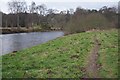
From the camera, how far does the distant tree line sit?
5362 cm

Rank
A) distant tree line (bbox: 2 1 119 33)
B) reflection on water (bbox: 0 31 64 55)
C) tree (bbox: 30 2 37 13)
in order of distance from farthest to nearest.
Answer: tree (bbox: 30 2 37 13)
distant tree line (bbox: 2 1 119 33)
reflection on water (bbox: 0 31 64 55)

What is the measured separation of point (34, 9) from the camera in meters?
121

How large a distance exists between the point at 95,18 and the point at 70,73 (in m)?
44.5

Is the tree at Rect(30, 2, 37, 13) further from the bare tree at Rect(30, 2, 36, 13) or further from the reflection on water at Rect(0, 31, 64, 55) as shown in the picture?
the reflection on water at Rect(0, 31, 64, 55)

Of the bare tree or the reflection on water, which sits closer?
the reflection on water

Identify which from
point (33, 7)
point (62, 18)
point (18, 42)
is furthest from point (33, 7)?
point (18, 42)

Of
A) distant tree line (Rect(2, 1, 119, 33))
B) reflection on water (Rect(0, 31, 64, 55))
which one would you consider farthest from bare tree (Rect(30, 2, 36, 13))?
reflection on water (Rect(0, 31, 64, 55))

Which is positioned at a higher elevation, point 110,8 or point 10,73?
Result: point 110,8

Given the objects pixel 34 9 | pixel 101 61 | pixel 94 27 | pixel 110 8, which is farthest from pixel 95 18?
pixel 34 9

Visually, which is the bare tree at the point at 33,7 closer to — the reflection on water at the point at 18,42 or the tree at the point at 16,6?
the tree at the point at 16,6

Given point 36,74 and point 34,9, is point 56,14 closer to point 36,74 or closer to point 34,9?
point 34,9

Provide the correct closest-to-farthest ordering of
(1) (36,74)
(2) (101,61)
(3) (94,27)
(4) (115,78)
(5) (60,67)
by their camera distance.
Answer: (4) (115,78) < (1) (36,74) < (5) (60,67) < (2) (101,61) < (3) (94,27)

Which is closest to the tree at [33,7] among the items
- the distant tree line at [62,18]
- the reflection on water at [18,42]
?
the distant tree line at [62,18]

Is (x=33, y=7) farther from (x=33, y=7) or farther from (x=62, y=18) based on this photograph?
(x=62, y=18)
